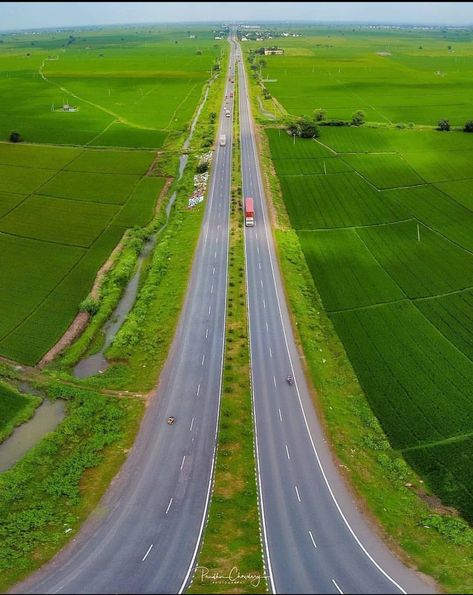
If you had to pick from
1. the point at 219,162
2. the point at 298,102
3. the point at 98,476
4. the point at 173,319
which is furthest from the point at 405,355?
the point at 298,102

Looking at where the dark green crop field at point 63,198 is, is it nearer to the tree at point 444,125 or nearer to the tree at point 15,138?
the tree at point 15,138

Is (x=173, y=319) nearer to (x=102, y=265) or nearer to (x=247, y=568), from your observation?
(x=102, y=265)

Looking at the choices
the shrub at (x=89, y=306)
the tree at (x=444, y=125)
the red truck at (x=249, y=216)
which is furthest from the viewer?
the tree at (x=444, y=125)

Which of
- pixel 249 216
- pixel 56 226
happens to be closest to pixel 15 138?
pixel 56 226

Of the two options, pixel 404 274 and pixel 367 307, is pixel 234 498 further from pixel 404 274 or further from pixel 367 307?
pixel 404 274

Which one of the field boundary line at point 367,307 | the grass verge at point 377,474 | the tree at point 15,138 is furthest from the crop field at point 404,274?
the tree at point 15,138

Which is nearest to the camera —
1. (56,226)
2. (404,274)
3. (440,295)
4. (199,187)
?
(440,295)
